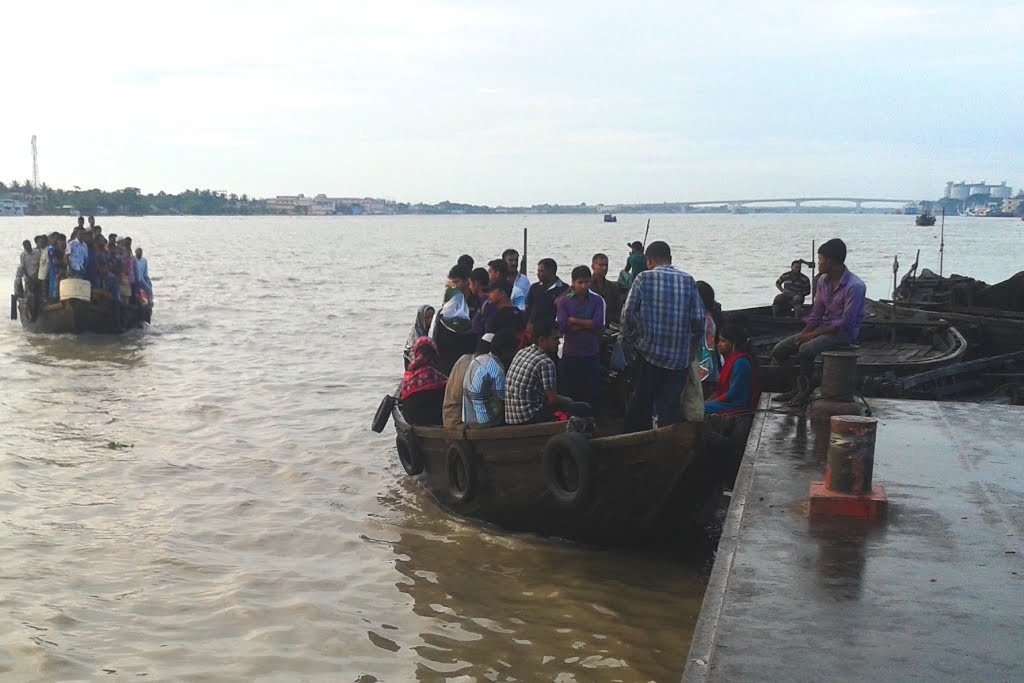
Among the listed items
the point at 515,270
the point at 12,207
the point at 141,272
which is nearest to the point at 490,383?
the point at 515,270

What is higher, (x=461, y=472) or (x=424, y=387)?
(x=424, y=387)

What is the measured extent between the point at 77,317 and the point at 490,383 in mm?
14751

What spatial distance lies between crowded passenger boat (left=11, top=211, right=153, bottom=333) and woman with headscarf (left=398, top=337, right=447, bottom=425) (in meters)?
12.2

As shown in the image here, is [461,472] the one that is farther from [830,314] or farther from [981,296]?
[981,296]

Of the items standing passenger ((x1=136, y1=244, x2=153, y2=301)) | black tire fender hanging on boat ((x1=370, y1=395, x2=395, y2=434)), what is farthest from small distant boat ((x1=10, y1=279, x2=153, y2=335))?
black tire fender hanging on boat ((x1=370, y1=395, x2=395, y2=434))

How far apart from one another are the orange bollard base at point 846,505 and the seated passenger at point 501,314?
311 cm

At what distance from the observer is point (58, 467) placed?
10.7 m

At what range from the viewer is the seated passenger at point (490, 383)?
7676 mm

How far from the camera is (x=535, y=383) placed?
755 cm

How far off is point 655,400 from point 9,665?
448 centimetres

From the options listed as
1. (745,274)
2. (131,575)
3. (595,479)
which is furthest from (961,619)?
(745,274)

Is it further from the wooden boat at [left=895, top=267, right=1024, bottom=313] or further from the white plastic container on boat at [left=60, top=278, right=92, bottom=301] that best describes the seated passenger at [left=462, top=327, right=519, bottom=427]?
the white plastic container on boat at [left=60, top=278, right=92, bottom=301]

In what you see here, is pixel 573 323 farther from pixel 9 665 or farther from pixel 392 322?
pixel 392 322

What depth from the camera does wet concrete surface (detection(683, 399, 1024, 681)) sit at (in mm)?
3744
